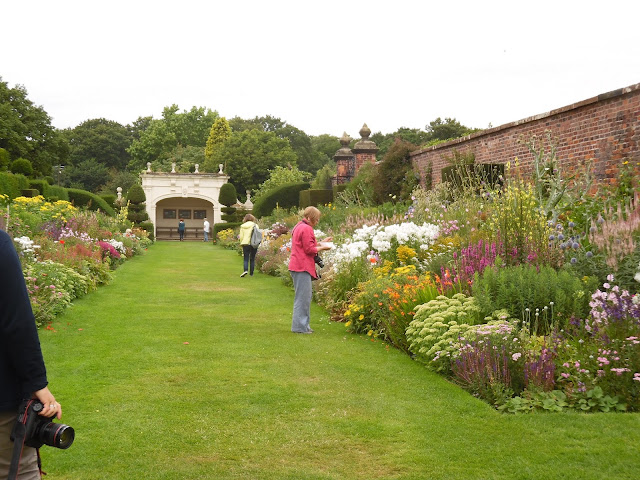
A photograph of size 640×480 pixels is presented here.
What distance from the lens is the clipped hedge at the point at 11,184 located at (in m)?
22.6

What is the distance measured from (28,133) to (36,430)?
4418 cm

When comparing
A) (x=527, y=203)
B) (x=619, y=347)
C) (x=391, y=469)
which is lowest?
(x=391, y=469)

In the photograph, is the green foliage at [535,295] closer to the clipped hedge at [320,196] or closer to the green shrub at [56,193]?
the clipped hedge at [320,196]

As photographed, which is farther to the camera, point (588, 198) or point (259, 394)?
point (588, 198)

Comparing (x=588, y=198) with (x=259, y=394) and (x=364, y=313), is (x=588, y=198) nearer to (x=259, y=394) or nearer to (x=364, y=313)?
(x=364, y=313)

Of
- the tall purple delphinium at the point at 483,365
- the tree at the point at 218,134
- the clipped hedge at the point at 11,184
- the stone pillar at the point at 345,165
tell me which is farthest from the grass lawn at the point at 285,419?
the tree at the point at 218,134

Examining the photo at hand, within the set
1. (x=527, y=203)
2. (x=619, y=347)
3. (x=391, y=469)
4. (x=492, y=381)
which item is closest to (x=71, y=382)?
(x=391, y=469)

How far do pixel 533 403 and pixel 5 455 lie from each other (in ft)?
11.9

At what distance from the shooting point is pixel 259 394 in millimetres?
5285

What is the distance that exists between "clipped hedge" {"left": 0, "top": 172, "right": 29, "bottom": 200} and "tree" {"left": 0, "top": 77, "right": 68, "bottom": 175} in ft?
47.8

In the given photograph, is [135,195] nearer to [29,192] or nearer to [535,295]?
[29,192]

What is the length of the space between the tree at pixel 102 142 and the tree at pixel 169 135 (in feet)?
4.96

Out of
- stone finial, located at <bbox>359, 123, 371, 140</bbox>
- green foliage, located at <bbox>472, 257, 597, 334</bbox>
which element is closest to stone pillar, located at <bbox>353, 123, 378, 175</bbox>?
stone finial, located at <bbox>359, 123, 371, 140</bbox>

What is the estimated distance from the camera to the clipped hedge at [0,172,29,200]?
74.2ft
